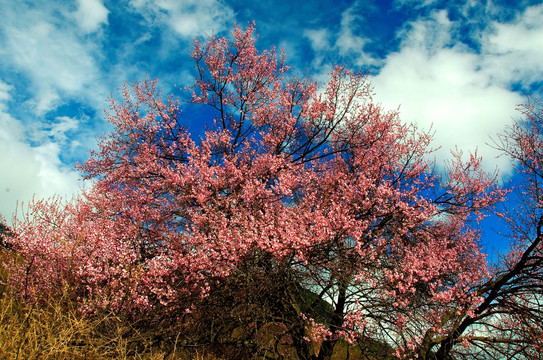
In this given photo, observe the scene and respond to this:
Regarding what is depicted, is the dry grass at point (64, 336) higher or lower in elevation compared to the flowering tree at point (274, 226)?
lower

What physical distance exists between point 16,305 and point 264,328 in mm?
5457

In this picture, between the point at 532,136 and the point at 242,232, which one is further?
the point at 532,136

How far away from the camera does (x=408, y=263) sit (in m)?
8.38

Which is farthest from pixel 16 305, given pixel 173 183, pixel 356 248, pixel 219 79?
pixel 219 79

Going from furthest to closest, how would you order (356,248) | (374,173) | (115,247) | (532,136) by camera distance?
1. (374,173)
2. (532,136)
3. (356,248)
4. (115,247)

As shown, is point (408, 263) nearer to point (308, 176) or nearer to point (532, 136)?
point (308, 176)

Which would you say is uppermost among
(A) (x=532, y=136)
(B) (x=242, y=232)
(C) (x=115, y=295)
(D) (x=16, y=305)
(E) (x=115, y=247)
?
(A) (x=532, y=136)

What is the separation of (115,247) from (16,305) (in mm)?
2035

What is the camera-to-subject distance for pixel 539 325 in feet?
25.8

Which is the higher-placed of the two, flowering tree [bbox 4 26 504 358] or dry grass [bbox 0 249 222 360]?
flowering tree [bbox 4 26 504 358]

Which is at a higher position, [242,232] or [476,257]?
[476,257]

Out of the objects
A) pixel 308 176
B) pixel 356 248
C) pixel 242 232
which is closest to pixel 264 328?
pixel 242 232

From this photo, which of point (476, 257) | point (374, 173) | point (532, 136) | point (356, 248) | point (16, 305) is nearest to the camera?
point (16, 305)

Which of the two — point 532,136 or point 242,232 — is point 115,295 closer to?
point 242,232
